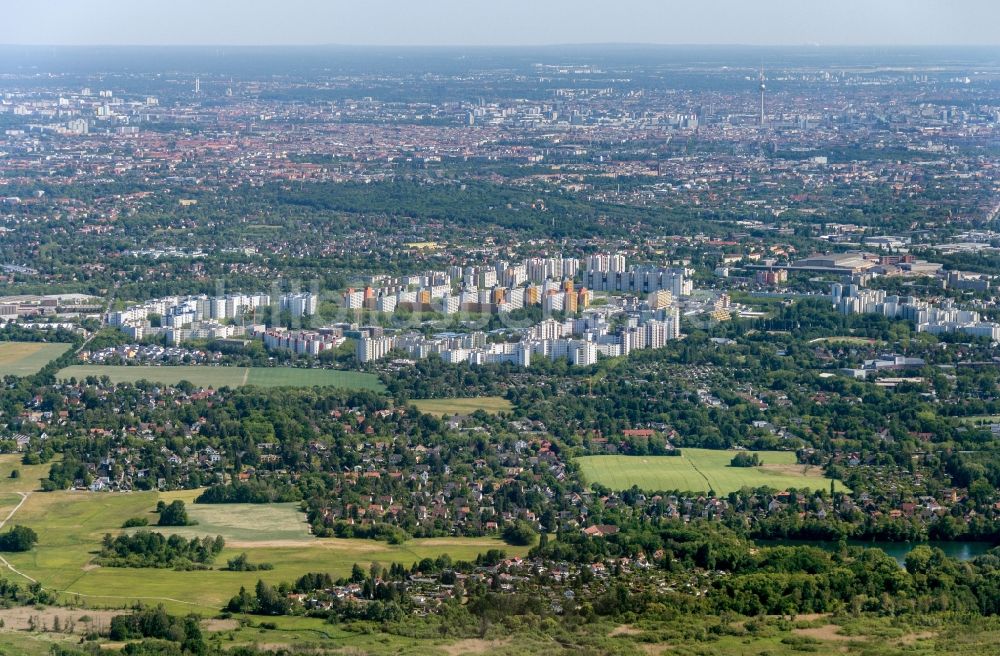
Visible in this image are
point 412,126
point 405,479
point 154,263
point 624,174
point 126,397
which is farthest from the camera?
point 412,126

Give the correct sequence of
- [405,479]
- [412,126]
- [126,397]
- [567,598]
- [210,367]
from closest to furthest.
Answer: [567,598] < [405,479] < [126,397] < [210,367] < [412,126]

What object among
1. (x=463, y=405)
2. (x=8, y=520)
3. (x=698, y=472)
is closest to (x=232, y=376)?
(x=463, y=405)

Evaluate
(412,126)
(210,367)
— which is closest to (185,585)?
(210,367)

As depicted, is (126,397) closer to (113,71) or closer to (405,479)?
(405,479)

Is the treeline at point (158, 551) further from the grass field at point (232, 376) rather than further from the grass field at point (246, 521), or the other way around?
the grass field at point (232, 376)

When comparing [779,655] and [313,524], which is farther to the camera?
[313,524]

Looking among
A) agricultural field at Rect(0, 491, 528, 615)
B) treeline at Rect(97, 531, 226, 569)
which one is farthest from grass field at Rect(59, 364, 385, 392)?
treeline at Rect(97, 531, 226, 569)

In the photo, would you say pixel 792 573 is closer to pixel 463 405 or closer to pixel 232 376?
pixel 463 405

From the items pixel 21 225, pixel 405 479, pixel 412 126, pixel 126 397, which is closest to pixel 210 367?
pixel 126 397

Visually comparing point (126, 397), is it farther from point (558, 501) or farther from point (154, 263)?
point (154, 263)
